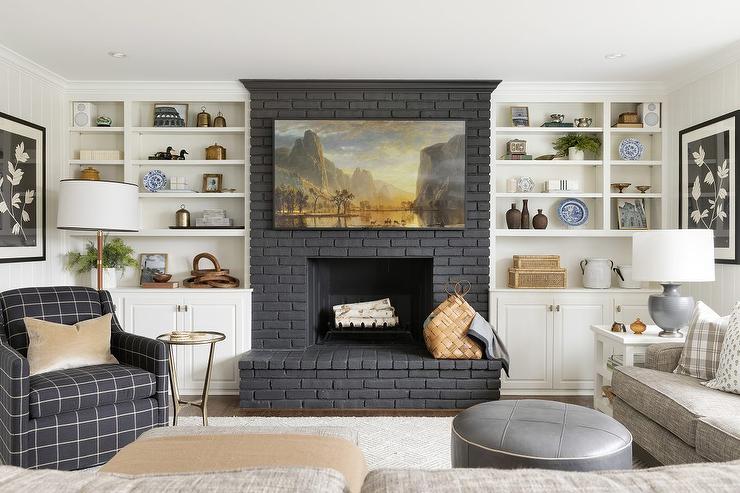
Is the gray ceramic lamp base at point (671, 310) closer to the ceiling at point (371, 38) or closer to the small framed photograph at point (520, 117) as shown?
the ceiling at point (371, 38)

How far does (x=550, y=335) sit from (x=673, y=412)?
1.87m

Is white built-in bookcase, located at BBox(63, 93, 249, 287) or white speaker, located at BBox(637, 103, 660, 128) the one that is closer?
white speaker, located at BBox(637, 103, 660, 128)

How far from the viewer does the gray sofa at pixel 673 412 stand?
2223 millimetres

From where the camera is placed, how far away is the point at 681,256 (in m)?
3.36

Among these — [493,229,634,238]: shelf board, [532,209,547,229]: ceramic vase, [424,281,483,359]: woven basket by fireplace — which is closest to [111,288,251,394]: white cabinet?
[424,281,483,359]: woven basket by fireplace

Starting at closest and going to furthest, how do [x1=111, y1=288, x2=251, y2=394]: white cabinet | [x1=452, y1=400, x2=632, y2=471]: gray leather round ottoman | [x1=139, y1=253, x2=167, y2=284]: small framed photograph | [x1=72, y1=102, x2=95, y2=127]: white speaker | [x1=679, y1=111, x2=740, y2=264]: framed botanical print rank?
[x1=452, y1=400, x2=632, y2=471]: gray leather round ottoman
[x1=679, y1=111, x2=740, y2=264]: framed botanical print
[x1=111, y1=288, x2=251, y2=394]: white cabinet
[x1=72, y1=102, x2=95, y2=127]: white speaker
[x1=139, y1=253, x2=167, y2=284]: small framed photograph

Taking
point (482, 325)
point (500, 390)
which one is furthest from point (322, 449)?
point (500, 390)

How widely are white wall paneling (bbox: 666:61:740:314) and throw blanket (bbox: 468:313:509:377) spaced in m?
1.49

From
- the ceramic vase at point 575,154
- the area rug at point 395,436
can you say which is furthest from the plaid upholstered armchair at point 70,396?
the ceramic vase at point 575,154

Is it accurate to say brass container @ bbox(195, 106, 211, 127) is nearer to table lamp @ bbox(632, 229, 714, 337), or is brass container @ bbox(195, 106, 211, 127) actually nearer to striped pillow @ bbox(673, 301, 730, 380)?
table lamp @ bbox(632, 229, 714, 337)

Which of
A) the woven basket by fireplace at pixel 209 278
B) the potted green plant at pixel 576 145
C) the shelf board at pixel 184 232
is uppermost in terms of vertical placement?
the potted green plant at pixel 576 145

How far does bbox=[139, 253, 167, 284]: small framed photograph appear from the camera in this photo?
4668 millimetres

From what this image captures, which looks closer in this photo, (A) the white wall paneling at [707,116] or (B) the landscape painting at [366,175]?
(A) the white wall paneling at [707,116]

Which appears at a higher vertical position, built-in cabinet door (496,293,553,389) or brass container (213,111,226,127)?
brass container (213,111,226,127)
